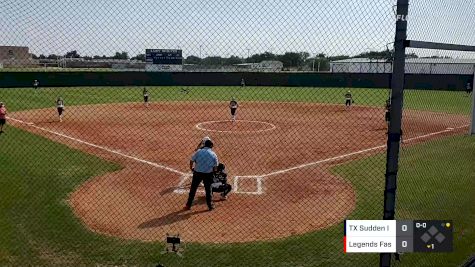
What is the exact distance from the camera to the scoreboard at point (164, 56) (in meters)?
5.30

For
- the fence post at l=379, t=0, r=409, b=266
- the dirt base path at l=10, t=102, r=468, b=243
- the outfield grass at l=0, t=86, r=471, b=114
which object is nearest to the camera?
the fence post at l=379, t=0, r=409, b=266

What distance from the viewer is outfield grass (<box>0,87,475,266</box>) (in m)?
6.41

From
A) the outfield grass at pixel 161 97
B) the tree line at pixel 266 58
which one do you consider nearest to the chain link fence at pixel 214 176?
the tree line at pixel 266 58

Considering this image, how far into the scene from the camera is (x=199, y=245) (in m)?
7.06

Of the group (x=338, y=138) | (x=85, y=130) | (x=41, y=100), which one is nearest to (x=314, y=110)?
(x=338, y=138)

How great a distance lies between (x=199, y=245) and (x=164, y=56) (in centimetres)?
319

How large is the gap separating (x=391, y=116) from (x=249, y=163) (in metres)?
8.85

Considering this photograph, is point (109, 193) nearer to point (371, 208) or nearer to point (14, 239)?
point (14, 239)

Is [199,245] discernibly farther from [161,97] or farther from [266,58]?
[161,97]

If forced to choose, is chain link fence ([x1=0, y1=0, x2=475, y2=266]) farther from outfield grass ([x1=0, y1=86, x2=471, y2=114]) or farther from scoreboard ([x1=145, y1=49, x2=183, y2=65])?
outfield grass ([x1=0, y1=86, x2=471, y2=114])

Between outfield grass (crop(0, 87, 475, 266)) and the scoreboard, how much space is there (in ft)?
9.33
